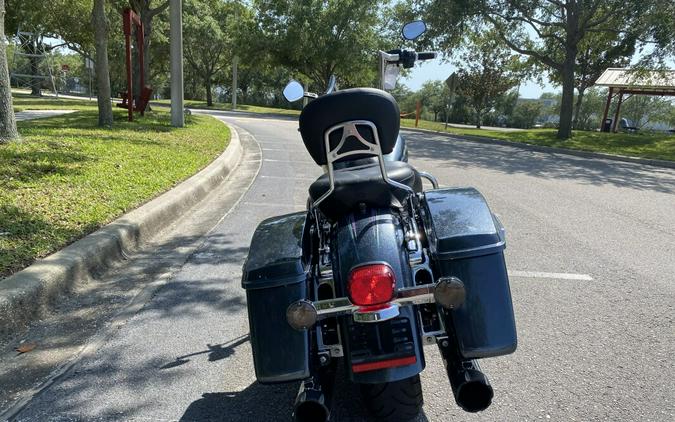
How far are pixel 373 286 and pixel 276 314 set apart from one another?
466mm

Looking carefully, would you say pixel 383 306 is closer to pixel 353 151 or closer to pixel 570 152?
pixel 353 151

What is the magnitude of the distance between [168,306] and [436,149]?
12.2 meters

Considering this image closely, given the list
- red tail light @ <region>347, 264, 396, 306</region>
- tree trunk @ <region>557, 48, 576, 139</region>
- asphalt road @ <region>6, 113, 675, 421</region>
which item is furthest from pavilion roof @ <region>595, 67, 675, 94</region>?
red tail light @ <region>347, 264, 396, 306</region>

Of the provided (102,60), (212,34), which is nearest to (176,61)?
(102,60)

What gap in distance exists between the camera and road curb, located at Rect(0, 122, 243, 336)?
10.1 ft

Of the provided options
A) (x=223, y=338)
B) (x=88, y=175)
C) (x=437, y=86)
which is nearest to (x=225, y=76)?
(x=437, y=86)

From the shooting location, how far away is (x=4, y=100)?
6.99 meters

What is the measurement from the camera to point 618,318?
3.56m

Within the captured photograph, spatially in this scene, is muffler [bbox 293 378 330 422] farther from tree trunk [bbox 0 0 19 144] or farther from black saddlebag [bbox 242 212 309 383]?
tree trunk [bbox 0 0 19 144]

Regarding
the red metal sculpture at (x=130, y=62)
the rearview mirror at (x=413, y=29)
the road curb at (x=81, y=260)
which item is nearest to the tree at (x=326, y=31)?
the red metal sculpture at (x=130, y=62)

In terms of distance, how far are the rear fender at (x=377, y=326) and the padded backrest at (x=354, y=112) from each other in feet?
1.68

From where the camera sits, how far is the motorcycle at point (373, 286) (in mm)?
1940

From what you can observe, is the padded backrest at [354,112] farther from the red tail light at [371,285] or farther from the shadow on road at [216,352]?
the shadow on road at [216,352]

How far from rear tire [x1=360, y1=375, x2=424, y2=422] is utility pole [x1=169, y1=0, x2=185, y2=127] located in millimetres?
12733
